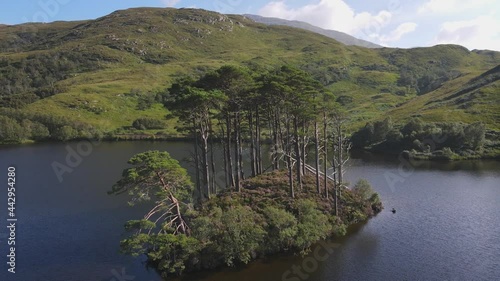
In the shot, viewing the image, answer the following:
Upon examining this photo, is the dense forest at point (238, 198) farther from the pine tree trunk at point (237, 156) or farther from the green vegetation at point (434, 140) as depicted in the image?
the green vegetation at point (434, 140)

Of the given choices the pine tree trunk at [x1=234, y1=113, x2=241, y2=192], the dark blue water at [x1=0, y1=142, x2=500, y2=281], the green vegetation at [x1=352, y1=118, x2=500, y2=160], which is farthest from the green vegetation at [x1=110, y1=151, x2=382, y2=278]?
the green vegetation at [x1=352, y1=118, x2=500, y2=160]

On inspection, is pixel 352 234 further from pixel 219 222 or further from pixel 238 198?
pixel 219 222

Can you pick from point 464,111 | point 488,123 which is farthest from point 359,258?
point 464,111

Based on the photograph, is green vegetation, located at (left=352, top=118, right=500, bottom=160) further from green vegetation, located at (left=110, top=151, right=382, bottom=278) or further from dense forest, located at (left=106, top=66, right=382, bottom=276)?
green vegetation, located at (left=110, top=151, right=382, bottom=278)

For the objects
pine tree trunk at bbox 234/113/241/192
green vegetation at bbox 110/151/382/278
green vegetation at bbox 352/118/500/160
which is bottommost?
green vegetation at bbox 352/118/500/160

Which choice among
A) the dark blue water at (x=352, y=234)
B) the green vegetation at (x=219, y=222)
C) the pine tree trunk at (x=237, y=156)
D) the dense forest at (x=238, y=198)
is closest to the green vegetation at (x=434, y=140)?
the dark blue water at (x=352, y=234)
